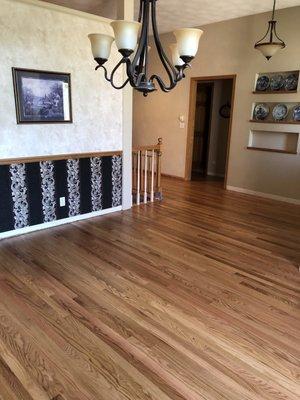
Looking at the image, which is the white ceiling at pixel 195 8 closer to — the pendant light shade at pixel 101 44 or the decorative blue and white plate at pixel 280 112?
the decorative blue and white plate at pixel 280 112

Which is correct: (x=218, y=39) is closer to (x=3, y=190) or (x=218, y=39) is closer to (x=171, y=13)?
(x=171, y=13)

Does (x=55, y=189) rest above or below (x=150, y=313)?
above

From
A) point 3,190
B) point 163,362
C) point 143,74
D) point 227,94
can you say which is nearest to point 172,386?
point 163,362

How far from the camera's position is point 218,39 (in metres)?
5.92

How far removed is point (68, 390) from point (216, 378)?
83 cm

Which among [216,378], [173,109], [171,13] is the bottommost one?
[216,378]

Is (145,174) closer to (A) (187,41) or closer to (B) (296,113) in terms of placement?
(B) (296,113)

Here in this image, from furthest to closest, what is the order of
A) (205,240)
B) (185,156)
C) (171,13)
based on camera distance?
(185,156) < (171,13) < (205,240)

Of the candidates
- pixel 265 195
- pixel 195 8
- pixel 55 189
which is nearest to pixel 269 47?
pixel 195 8

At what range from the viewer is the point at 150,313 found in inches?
95.1

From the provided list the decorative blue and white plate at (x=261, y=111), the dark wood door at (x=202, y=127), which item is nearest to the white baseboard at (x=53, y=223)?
the decorative blue and white plate at (x=261, y=111)

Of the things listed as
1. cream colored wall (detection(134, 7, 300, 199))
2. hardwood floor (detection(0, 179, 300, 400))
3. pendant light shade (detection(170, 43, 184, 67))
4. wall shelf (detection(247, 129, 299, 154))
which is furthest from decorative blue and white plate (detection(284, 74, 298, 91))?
pendant light shade (detection(170, 43, 184, 67))

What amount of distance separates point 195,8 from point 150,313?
4825mm

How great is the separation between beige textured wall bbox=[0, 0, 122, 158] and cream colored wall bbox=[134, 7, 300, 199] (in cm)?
250
